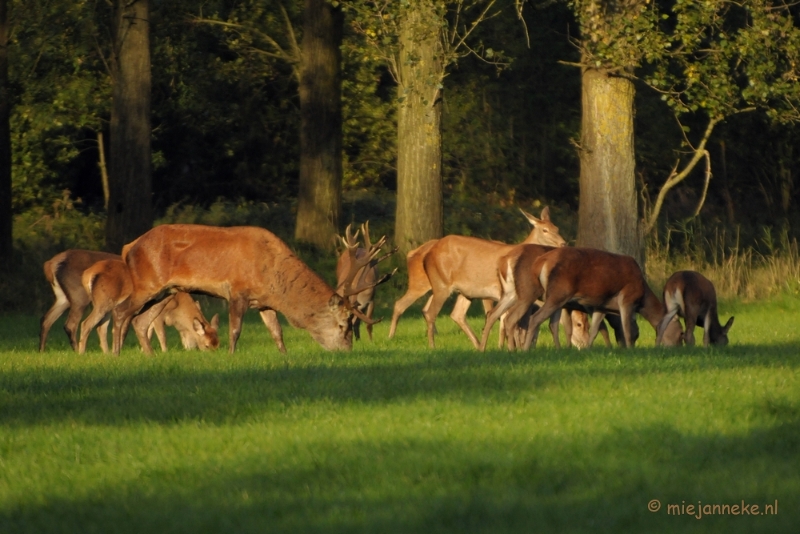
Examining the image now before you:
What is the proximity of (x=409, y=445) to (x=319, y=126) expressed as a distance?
18.2 m

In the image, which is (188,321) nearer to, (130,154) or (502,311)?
(502,311)

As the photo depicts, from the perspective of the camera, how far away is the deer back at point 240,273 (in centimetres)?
1438

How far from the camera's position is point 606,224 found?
60.7 feet

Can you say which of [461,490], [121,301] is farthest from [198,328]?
[461,490]

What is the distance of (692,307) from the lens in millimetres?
14062

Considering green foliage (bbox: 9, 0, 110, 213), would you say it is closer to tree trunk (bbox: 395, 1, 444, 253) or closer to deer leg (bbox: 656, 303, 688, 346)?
tree trunk (bbox: 395, 1, 444, 253)

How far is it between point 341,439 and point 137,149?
601 inches

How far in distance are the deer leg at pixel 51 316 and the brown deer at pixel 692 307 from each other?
6.60m

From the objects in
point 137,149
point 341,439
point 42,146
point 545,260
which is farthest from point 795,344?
point 42,146

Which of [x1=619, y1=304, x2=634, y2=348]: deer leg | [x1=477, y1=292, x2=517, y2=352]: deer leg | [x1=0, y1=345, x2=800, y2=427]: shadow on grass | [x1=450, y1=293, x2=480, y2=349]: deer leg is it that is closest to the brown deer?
[x1=619, y1=304, x2=634, y2=348]: deer leg

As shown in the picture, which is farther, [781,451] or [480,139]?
[480,139]

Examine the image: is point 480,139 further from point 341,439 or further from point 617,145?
point 341,439

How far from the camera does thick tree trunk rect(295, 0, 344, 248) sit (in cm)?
2528

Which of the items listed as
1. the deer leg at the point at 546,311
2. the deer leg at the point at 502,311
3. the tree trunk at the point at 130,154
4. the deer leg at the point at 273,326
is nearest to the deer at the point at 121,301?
the deer leg at the point at 273,326
